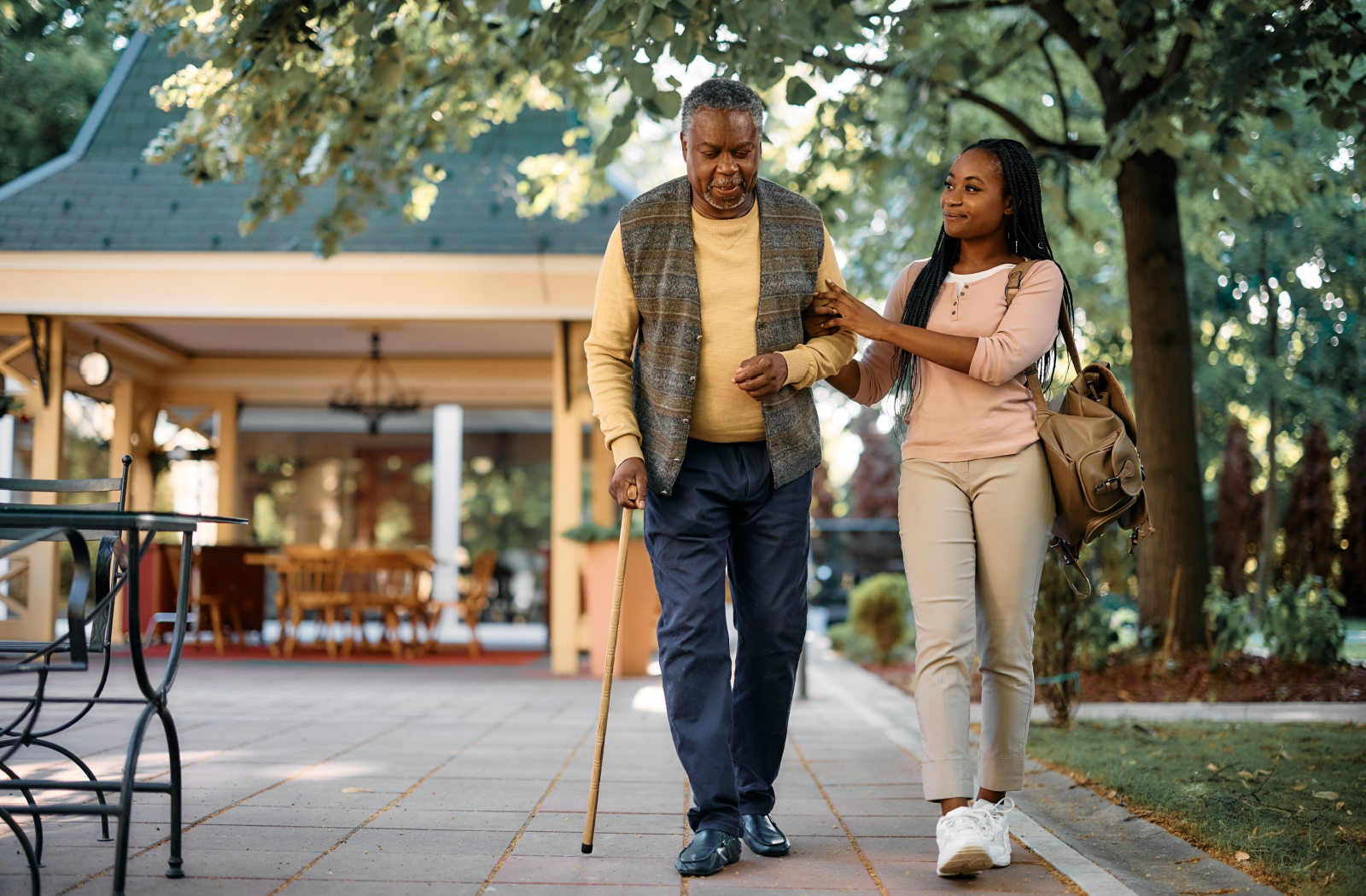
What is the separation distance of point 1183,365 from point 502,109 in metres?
4.82

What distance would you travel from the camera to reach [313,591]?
944cm

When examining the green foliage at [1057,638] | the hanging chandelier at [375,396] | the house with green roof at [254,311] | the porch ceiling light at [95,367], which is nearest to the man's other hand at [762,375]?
the green foliage at [1057,638]

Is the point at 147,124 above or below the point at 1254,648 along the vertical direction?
above

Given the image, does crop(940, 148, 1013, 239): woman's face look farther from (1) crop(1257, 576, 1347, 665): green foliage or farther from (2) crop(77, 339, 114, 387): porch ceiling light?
(2) crop(77, 339, 114, 387): porch ceiling light

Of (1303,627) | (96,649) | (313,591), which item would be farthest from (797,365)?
(313,591)

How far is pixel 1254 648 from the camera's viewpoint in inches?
323

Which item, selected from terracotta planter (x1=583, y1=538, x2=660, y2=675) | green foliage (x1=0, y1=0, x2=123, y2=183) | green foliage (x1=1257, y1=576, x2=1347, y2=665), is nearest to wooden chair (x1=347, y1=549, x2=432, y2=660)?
terracotta planter (x1=583, y1=538, x2=660, y2=675)

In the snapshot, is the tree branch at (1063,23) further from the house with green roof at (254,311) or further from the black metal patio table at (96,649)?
the black metal patio table at (96,649)

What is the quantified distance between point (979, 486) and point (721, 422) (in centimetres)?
64

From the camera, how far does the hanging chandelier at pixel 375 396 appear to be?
1044cm

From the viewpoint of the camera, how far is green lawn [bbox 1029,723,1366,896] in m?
2.71

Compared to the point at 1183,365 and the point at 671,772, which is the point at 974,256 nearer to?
the point at 671,772

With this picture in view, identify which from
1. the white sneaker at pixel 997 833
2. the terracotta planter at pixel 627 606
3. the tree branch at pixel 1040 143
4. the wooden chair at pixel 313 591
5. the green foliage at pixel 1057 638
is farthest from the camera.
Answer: the wooden chair at pixel 313 591

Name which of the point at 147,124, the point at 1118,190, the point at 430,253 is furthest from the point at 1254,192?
the point at 147,124
